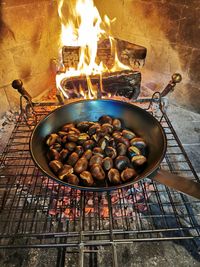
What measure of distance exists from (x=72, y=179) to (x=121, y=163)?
0.86 feet

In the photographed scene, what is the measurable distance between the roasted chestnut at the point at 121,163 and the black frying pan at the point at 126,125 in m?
0.09

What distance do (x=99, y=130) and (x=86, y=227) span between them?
0.58 metres

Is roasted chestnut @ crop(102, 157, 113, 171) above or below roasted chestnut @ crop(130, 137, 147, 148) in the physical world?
below

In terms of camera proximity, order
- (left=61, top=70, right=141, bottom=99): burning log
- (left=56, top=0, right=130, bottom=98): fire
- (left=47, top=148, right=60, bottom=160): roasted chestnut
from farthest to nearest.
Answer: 1. (left=56, top=0, right=130, bottom=98): fire
2. (left=61, top=70, right=141, bottom=99): burning log
3. (left=47, top=148, right=60, bottom=160): roasted chestnut

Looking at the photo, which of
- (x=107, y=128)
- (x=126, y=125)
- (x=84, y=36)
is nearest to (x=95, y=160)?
(x=107, y=128)

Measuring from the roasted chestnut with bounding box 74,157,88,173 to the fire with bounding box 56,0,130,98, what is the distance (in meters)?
0.97

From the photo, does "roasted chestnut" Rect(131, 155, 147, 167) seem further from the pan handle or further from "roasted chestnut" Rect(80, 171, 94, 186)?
"roasted chestnut" Rect(80, 171, 94, 186)

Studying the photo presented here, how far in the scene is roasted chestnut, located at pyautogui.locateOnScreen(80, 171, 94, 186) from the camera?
110cm

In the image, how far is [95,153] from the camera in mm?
1239

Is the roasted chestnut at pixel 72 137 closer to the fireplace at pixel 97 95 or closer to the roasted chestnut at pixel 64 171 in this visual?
the roasted chestnut at pixel 64 171

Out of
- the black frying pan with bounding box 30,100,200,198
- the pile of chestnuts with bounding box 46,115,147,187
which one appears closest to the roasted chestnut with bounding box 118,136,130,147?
the pile of chestnuts with bounding box 46,115,147,187

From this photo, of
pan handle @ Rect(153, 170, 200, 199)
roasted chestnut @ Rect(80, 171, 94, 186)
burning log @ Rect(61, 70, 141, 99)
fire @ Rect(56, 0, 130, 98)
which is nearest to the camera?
pan handle @ Rect(153, 170, 200, 199)

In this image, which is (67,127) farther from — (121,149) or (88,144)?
(121,149)

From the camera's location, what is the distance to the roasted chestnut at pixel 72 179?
42.5 inches
